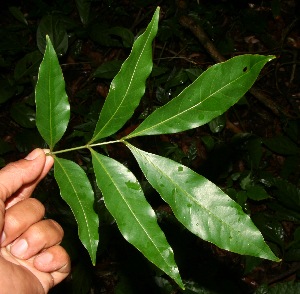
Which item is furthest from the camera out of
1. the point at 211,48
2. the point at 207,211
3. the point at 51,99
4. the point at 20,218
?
the point at 211,48

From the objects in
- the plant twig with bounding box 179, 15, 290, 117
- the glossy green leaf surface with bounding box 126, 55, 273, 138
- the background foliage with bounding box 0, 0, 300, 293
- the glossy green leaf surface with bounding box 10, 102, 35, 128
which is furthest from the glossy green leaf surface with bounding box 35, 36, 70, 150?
the plant twig with bounding box 179, 15, 290, 117

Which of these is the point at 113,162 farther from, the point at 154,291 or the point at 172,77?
the point at 172,77

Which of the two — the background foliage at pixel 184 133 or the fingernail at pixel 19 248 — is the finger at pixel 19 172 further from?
the background foliage at pixel 184 133

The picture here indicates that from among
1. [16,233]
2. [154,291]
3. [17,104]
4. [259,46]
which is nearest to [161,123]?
[16,233]

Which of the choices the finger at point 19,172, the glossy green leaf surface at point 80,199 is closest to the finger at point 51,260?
the finger at point 19,172

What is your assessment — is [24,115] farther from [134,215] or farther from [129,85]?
[134,215]

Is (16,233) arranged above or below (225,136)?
above

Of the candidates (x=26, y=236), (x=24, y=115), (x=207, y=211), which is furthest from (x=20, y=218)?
(x=24, y=115)
